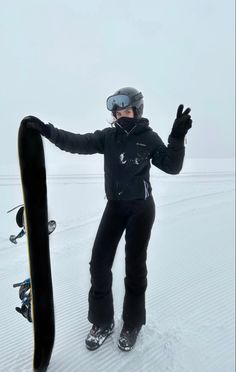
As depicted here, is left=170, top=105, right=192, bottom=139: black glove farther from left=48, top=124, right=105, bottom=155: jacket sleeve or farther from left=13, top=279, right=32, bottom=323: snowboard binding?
left=13, top=279, right=32, bottom=323: snowboard binding

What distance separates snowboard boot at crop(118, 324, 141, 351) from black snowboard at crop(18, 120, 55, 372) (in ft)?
2.05

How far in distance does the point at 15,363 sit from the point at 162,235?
149 inches

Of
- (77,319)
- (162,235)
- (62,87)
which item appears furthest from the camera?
(62,87)

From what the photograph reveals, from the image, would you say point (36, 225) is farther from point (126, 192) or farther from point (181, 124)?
point (181, 124)

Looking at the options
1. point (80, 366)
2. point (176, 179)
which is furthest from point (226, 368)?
point (176, 179)

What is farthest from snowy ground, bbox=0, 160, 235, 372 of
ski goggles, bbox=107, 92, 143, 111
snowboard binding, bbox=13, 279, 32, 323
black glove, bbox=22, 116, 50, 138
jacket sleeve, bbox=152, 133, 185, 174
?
ski goggles, bbox=107, 92, 143, 111

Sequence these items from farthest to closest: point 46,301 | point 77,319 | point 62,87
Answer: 1. point 62,87
2. point 77,319
3. point 46,301

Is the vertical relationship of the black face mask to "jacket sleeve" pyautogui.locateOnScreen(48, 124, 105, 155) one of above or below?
above

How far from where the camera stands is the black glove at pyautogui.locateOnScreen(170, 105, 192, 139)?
96.9 inches

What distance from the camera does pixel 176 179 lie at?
12898 mm

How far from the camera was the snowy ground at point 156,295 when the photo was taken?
2.73 metres

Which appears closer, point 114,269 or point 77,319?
point 77,319

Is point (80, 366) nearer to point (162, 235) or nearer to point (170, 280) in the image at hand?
point (170, 280)

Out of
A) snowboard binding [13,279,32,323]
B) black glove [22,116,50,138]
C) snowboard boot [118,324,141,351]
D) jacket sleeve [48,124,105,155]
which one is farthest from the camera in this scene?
snowboard boot [118,324,141,351]
